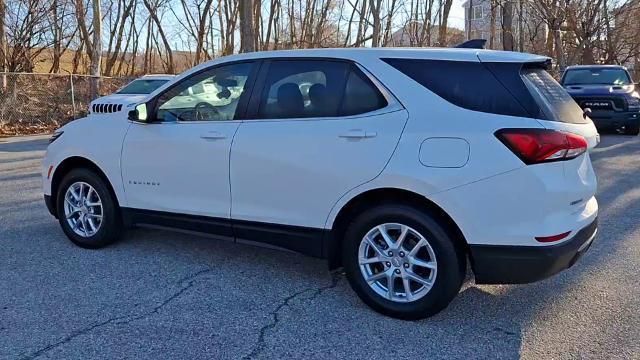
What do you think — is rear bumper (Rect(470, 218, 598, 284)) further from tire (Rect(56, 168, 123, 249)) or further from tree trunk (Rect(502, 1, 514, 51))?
tree trunk (Rect(502, 1, 514, 51))

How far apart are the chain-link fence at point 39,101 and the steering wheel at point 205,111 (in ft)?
44.4

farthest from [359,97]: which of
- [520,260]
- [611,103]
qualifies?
[611,103]

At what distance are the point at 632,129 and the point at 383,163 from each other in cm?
1306

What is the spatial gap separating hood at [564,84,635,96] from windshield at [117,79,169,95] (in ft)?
34.2

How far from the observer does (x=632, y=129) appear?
14125 millimetres

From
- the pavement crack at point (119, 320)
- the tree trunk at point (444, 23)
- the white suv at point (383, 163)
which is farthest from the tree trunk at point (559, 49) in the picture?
the pavement crack at point (119, 320)

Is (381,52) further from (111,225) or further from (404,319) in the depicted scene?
(111,225)

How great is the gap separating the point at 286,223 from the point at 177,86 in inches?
61.1

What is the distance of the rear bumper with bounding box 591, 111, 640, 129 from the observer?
537 inches

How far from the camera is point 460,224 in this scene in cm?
336

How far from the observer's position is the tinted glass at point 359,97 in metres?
3.69

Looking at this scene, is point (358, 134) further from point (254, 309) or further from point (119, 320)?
point (119, 320)

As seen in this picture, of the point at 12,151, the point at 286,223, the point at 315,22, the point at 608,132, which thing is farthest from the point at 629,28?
the point at 286,223

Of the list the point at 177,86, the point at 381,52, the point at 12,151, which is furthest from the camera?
the point at 12,151
